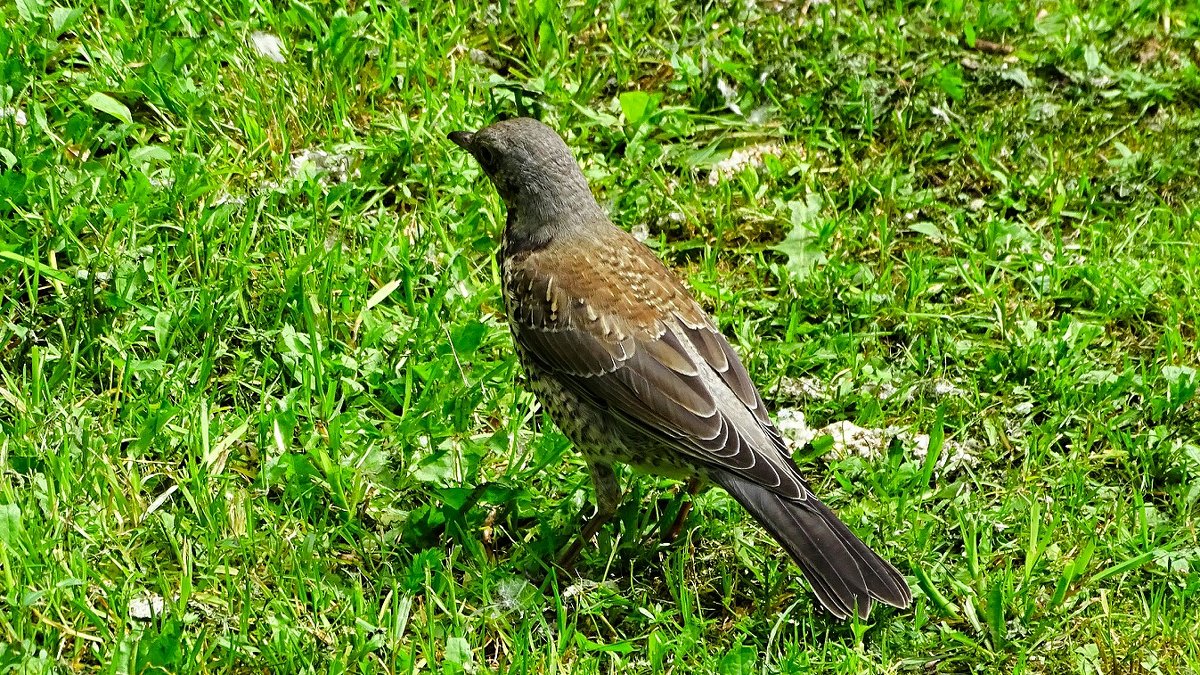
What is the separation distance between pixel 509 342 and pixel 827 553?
1737mm

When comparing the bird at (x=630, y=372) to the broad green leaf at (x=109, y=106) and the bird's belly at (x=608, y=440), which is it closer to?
the bird's belly at (x=608, y=440)

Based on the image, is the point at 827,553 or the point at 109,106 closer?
the point at 827,553

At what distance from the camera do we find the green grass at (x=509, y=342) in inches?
170

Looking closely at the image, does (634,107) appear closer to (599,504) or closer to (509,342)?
(509,342)

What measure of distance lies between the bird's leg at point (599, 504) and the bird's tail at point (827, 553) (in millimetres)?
440

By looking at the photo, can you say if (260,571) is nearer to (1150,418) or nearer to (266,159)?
(266,159)

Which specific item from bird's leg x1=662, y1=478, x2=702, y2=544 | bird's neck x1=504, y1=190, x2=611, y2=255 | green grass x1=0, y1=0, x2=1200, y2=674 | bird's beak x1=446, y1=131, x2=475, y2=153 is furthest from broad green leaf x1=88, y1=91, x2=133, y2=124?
bird's leg x1=662, y1=478, x2=702, y2=544

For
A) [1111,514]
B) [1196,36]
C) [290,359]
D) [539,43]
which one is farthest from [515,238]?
[1196,36]

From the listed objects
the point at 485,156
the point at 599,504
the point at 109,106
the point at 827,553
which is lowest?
the point at 599,504

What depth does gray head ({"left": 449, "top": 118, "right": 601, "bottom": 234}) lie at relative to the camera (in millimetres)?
5102

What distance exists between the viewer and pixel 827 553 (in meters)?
4.29

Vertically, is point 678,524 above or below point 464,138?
below

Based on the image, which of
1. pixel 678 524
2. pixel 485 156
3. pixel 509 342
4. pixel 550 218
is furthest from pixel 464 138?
pixel 678 524

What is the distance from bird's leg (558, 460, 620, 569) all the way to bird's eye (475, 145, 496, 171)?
1.29 m
